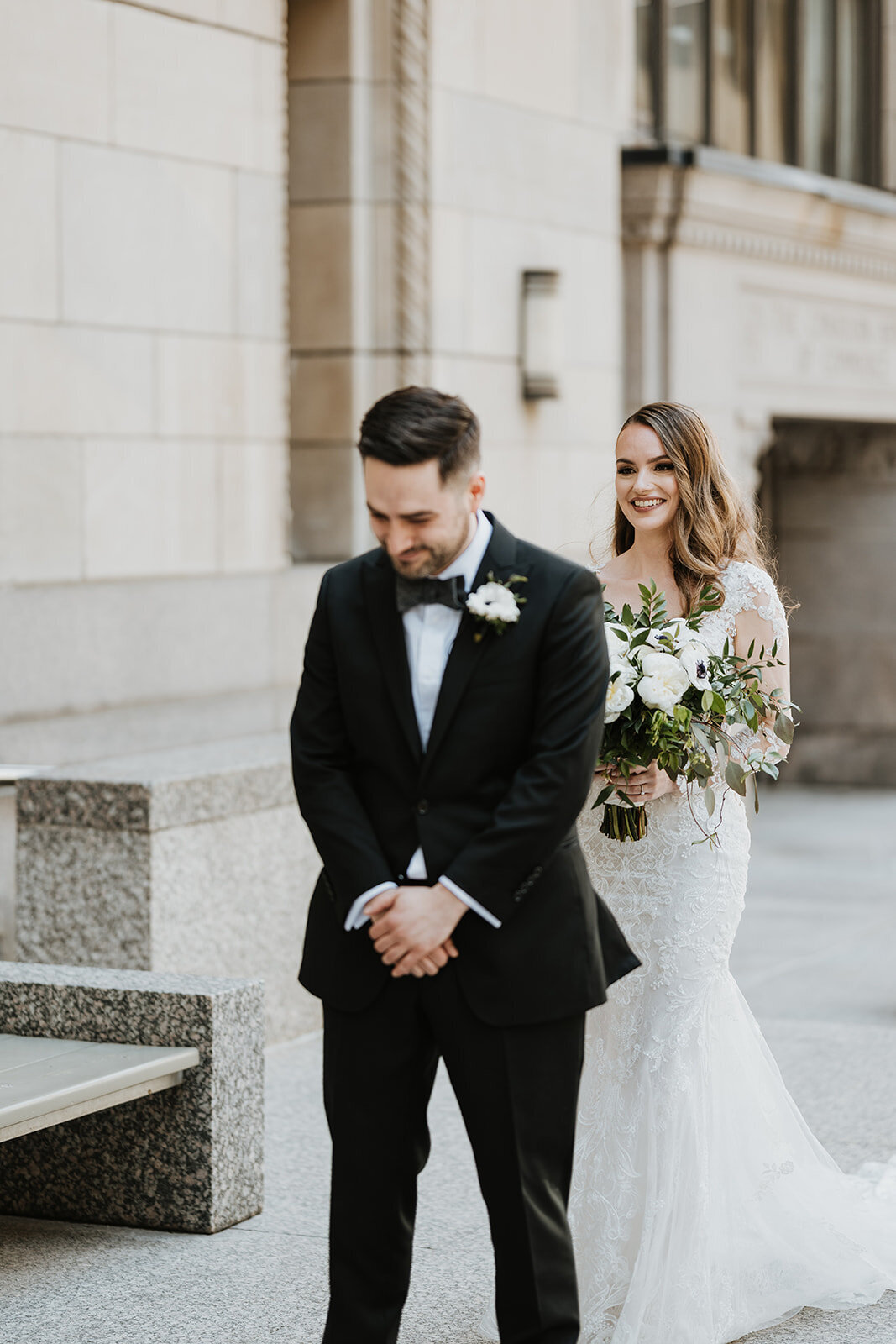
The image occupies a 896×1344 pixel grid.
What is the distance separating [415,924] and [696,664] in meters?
1.33

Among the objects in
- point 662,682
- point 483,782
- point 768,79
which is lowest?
point 483,782

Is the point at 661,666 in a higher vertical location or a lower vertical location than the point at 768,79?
lower

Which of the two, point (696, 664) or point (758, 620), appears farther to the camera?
point (758, 620)

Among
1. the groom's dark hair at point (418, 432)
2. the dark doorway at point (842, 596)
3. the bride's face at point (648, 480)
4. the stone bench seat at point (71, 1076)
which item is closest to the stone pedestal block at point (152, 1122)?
the stone bench seat at point (71, 1076)

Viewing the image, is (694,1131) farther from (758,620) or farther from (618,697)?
(758,620)

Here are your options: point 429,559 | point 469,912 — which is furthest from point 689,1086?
point 429,559

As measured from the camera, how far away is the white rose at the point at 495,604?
11.5 ft

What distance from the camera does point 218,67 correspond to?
8820mm

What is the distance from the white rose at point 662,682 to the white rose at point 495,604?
93 centimetres

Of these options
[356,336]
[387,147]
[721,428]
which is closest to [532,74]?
[387,147]

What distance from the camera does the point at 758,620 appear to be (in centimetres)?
488

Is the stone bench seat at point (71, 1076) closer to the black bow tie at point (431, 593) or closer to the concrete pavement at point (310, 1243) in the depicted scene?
the concrete pavement at point (310, 1243)

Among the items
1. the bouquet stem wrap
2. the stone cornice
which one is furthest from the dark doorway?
the bouquet stem wrap

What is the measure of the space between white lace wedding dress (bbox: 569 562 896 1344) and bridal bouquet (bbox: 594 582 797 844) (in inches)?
4.0
